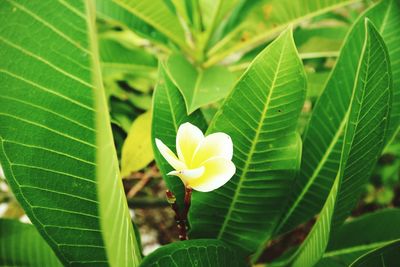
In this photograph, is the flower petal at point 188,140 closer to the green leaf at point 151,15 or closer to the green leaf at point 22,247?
the green leaf at point 22,247

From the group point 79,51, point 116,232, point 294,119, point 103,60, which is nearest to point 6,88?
point 79,51

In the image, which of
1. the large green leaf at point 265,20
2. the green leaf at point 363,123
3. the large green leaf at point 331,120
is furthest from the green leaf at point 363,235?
the large green leaf at point 265,20

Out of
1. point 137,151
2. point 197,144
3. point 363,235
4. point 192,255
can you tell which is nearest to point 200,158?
point 197,144

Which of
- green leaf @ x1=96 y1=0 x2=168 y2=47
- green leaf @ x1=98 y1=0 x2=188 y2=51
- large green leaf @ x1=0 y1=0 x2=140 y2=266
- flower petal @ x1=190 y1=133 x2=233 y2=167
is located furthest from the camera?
green leaf @ x1=96 y1=0 x2=168 y2=47

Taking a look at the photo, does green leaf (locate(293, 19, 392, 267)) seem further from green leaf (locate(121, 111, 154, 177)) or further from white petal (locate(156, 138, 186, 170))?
green leaf (locate(121, 111, 154, 177))

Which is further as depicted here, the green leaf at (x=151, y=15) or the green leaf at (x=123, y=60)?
the green leaf at (x=123, y=60)

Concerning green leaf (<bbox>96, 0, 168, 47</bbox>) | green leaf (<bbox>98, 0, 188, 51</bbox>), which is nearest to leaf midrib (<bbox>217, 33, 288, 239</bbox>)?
green leaf (<bbox>98, 0, 188, 51</bbox>)

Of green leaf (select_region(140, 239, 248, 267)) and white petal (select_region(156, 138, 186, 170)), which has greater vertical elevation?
white petal (select_region(156, 138, 186, 170))
